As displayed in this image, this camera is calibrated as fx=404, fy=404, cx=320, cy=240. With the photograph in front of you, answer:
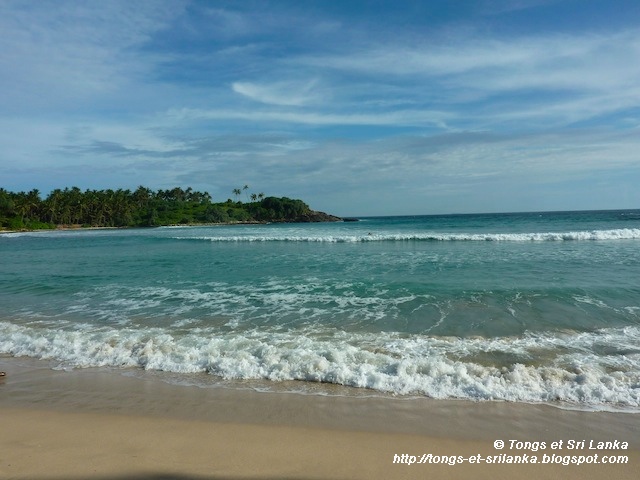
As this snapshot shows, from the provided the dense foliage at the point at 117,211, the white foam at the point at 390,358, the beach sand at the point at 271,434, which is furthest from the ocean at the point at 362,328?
the dense foliage at the point at 117,211

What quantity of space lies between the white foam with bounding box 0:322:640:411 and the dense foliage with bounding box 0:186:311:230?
90.7 metres

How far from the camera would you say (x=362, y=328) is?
8.37 m

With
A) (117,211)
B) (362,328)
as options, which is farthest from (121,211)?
(362,328)

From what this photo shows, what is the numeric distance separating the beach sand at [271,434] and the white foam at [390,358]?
1.23 feet

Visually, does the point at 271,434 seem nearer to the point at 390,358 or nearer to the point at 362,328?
the point at 390,358

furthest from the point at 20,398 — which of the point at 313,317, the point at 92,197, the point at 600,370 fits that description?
the point at 92,197

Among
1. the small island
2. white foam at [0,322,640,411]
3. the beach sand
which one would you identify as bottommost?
the beach sand

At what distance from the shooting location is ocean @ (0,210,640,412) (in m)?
5.79

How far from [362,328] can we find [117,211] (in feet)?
347

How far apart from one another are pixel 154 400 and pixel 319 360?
242 centimetres

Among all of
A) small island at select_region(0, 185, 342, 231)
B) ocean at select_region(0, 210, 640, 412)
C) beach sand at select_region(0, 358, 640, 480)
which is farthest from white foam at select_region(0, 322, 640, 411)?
small island at select_region(0, 185, 342, 231)

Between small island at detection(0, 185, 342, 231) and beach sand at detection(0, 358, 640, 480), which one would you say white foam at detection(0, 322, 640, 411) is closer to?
beach sand at detection(0, 358, 640, 480)

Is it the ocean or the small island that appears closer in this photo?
the ocean

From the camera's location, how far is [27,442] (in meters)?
4.39
